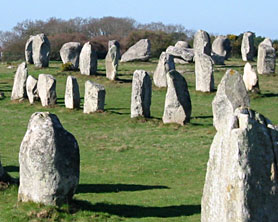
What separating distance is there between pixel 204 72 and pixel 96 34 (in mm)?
58593

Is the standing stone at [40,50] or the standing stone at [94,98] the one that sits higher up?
the standing stone at [40,50]

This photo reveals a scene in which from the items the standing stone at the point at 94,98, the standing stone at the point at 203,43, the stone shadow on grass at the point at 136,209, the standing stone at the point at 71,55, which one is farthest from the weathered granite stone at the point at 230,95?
the standing stone at the point at 203,43

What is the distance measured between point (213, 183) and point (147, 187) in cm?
728

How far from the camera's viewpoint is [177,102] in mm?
27312

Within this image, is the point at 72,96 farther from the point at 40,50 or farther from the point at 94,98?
the point at 40,50

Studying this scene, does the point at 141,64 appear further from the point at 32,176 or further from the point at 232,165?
the point at 232,165

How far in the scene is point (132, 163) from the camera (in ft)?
68.3

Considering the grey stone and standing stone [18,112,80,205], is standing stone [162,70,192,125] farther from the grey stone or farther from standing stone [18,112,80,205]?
the grey stone

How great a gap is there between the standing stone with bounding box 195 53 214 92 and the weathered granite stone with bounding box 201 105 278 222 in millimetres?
25449

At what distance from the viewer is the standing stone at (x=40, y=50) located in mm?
46125

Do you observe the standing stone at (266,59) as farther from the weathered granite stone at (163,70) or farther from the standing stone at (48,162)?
the standing stone at (48,162)

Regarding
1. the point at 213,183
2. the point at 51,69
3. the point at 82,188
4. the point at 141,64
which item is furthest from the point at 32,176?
the point at 141,64

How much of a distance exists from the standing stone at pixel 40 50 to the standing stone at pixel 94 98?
53.1 ft

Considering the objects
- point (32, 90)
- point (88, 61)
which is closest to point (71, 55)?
point (88, 61)
